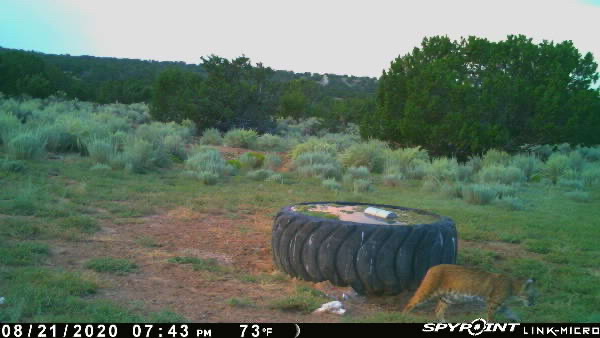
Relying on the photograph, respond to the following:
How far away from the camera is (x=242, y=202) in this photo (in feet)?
32.0

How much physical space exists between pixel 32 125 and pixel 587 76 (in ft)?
54.0

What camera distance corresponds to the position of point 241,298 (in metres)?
4.77

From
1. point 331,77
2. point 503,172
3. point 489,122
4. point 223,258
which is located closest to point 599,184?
point 503,172

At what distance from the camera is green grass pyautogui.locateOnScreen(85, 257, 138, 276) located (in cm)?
536

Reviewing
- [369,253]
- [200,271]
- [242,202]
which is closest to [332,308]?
[369,253]

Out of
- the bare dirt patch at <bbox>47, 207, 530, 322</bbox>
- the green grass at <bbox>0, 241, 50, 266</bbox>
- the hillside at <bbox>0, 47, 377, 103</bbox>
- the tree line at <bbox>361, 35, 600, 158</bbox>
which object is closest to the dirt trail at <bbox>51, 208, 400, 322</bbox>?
the bare dirt patch at <bbox>47, 207, 530, 322</bbox>

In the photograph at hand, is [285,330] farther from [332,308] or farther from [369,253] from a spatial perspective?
[369,253]

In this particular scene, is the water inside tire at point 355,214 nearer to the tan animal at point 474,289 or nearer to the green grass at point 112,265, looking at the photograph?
the tan animal at point 474,289

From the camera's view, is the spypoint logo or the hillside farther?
the hillside

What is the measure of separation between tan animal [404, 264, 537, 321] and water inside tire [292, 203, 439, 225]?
1349mm

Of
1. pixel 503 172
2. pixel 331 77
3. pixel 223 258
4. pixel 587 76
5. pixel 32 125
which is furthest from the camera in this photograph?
pixel 331 77

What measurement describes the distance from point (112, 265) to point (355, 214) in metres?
2.48

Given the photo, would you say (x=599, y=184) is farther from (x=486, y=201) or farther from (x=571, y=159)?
(x=486, y=201)

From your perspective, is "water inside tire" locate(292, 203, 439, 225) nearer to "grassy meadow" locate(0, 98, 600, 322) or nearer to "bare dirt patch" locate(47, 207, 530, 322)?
"bare dirt patch" locate(47, 207, 530, 322)
